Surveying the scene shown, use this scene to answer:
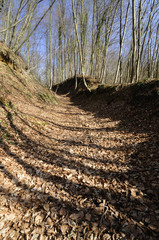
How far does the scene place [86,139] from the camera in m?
5.31

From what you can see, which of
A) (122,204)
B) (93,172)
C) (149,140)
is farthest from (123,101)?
(122,204)

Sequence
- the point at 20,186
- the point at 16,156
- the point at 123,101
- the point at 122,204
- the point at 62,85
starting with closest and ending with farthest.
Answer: the point at 122,204, the point at 20,186, the point at 16,156, the point at 123,101, the point at 62,85

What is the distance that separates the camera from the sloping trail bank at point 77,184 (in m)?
1.96

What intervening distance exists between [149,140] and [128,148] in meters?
0.87

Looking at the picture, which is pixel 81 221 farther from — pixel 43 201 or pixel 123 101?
pixel 123 101

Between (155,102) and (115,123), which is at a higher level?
(155,102)

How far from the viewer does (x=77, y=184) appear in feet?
9.68

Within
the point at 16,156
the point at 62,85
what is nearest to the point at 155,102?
the point at 16,156

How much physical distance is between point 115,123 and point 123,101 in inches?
106

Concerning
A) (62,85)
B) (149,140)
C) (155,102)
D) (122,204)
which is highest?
(62,85)

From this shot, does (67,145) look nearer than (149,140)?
No

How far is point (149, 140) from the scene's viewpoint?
14.1 ft

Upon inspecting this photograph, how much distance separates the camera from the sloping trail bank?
1965 millimetres

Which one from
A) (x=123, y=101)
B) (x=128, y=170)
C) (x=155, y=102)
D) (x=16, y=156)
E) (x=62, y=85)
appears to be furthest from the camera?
(x=62, y=85)
